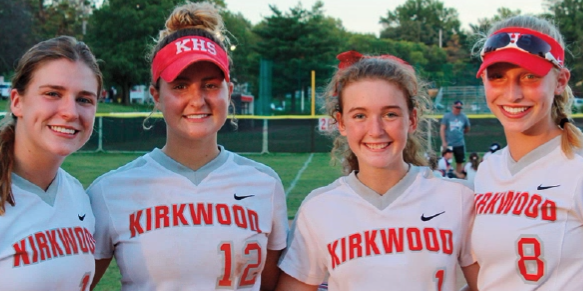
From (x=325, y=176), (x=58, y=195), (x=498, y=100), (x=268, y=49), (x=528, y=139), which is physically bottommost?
(x=325, y=176)

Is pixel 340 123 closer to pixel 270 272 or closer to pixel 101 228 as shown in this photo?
pixel 270 272

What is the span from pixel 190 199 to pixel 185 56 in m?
0.63

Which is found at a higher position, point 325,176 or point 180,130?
point 180,130

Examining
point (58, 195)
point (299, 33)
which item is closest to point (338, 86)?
point (58, 195)

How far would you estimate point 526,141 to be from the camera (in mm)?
2795

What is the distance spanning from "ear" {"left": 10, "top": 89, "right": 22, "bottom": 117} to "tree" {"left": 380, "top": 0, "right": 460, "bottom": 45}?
93826mm

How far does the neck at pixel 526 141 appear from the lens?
2766 mm

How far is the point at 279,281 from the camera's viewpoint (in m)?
2.96

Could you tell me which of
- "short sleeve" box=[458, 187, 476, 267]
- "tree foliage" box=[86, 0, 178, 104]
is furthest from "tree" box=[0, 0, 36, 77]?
"short sleeve" box=[458, 187, 476, 267]

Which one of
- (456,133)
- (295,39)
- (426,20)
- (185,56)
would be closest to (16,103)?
(185,56)

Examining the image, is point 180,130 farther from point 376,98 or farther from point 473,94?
point 473,94

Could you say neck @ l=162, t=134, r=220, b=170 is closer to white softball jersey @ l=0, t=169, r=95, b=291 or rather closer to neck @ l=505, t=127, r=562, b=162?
white softball jersey @ l=0, t=169, r=95, b=291

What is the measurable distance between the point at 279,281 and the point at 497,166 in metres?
1.16

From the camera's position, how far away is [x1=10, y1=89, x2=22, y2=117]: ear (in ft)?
8.42
